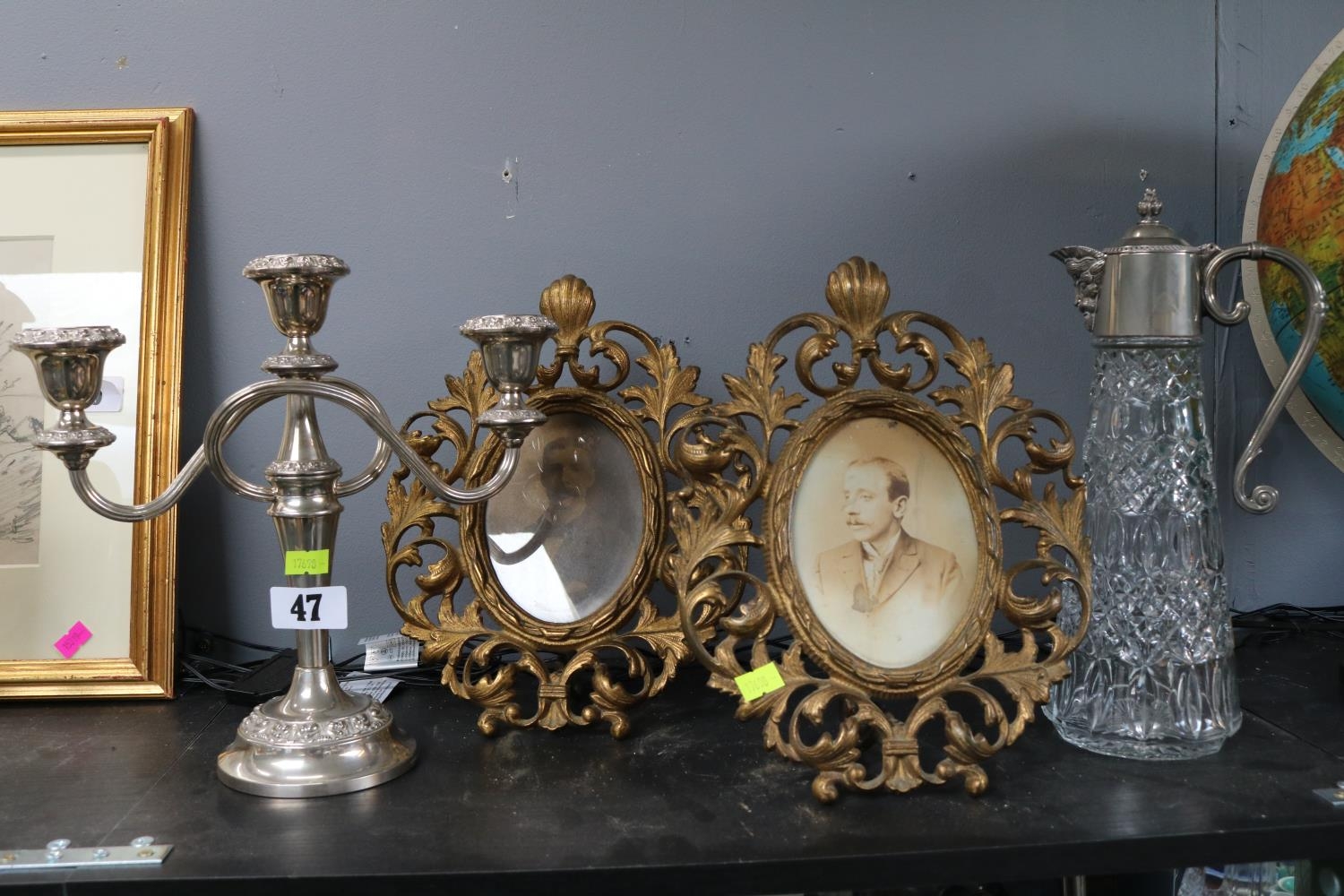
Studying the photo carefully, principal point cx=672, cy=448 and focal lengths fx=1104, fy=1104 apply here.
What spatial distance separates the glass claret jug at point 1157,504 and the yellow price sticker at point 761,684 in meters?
0.30

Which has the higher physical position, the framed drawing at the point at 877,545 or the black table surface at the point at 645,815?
the framed drawing at the point at 877,545

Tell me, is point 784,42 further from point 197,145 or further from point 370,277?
point 197,145

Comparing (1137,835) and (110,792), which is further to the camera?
(110,792)

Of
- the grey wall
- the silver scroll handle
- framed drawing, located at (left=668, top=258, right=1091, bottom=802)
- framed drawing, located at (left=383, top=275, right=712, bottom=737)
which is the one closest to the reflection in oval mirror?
framed drawing, located at (left=383, top=275, right=712, bottom=737)

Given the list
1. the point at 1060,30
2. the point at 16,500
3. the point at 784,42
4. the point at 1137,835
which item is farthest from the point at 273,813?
the point at 1060,30

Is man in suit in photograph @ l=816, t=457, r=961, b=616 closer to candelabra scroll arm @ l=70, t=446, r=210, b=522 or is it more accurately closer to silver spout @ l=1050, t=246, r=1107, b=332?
silver spout @ l=1050, t=246, r=1107, b=332

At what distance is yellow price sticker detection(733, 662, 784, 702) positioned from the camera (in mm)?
911

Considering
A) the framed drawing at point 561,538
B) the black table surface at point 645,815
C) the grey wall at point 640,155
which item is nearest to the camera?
the black table surface at point 645,815

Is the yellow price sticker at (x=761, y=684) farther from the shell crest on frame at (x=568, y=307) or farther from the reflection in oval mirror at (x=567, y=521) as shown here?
the shell crest on frame at (x=568, y=307)

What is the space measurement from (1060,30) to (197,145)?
100cm

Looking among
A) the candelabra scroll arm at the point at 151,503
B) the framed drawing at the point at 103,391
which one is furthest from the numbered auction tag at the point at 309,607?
the framed drawing at the point at 103,391

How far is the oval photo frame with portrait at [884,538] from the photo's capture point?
951 mm

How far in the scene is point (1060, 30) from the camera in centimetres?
128

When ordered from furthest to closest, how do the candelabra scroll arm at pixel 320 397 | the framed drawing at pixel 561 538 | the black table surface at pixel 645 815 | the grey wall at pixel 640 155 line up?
the grey wall at pixel 640 155 → the framed drawing at pixel 561 538 → the candelabra scroll arm at pixel 320 397 → the black table surface at pixel 645 815
